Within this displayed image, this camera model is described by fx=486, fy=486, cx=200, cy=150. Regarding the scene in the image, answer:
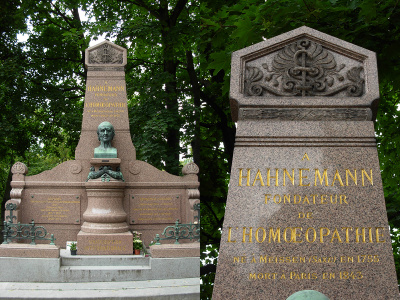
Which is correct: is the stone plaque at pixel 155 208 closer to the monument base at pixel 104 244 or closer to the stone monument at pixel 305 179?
the monument base at pixel 104 244

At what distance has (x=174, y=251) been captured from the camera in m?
9.88

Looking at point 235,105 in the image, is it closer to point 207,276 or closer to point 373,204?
point 373,204

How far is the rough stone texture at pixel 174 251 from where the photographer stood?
9797mm

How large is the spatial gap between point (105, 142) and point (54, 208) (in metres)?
2.15

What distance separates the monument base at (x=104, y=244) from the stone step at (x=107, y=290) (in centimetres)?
172

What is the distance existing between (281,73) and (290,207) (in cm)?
128

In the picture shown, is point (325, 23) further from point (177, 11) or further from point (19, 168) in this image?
point (177, 11)

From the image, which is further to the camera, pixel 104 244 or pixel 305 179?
pixel 104 244

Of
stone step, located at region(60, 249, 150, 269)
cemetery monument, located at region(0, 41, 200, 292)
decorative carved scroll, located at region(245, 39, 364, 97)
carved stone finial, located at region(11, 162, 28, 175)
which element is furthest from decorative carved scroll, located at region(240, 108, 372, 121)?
carved stone finial, located at region(11, 162, 28, 175)

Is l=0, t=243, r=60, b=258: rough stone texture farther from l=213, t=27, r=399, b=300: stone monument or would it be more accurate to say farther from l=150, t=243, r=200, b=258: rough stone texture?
l=213, t=27, r=399, b=300: stone monument

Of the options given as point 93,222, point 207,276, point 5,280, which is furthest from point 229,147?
point 5,280

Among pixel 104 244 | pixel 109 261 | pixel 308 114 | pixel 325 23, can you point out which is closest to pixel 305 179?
pixel 308 114

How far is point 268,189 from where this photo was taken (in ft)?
14.4

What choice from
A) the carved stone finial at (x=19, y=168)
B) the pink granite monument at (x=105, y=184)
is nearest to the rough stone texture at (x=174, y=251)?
the pink granite monument at (x=105, y=184)
